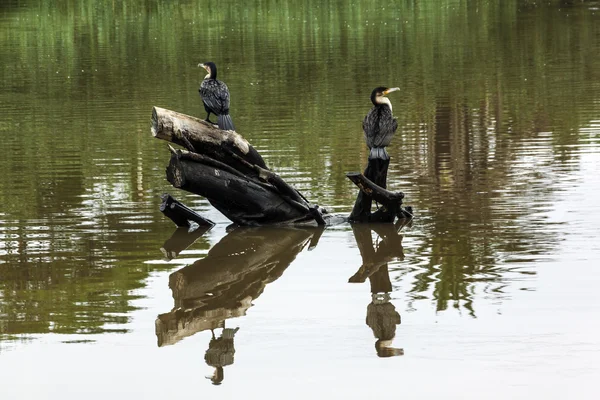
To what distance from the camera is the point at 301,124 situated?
2325 centimetres

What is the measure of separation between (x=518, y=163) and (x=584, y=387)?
10.0 meters

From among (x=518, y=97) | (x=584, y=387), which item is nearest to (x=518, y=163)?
(x=518, y=97)

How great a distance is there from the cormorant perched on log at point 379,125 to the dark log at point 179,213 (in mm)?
2056

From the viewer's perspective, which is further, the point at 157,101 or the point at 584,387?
the point at 157,101

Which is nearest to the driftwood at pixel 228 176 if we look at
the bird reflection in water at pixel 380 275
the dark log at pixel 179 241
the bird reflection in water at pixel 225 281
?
the bird reflection in water at pixel 225 281

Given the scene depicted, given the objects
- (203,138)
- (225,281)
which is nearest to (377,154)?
(203,138)

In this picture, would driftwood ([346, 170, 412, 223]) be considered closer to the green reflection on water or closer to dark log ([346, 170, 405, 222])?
dark log ([346, 170, 405, 222])

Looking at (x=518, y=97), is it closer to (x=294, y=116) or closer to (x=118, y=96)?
(x=294, y=116)

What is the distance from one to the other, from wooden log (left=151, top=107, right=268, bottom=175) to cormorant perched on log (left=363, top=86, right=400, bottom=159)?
4.12ft

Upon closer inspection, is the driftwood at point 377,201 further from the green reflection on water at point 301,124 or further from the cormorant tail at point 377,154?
the green reflection on water at point 301,124

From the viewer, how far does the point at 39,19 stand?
174 feet

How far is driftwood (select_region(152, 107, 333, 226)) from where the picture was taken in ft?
44.4

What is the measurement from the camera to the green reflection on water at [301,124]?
12.7 meters

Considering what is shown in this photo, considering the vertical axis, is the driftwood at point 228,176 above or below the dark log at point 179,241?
above
